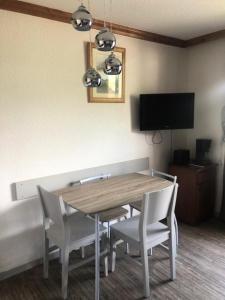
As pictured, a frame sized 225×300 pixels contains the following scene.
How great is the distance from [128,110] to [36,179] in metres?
1.39

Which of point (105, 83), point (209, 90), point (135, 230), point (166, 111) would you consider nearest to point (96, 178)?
point (135, 230)

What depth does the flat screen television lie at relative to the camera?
3.11 meters

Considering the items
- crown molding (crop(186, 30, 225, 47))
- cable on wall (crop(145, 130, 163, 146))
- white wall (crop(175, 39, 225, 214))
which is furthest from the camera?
cable on wall (crop(145, 130, 163, 146))

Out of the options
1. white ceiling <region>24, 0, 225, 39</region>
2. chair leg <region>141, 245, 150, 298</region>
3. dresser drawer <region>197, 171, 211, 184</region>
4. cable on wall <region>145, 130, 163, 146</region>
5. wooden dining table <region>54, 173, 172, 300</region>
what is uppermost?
white ceiling <region>24, 0, 225, 39</region>

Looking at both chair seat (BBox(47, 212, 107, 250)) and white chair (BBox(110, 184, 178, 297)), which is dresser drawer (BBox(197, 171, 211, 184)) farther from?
chair seat (BBox(47, 212, 107, 250))

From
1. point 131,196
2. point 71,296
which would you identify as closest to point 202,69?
point 131,196

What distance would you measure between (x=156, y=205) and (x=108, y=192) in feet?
1.69

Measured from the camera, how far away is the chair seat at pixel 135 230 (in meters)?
2.11

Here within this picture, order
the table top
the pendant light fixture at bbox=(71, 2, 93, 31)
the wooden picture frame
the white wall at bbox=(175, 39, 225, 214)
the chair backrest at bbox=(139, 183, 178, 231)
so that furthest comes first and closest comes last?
the white wall at bbox=(175, 39, 225, 214), the wooden picture frame, the table top, the chair backrest at bbox=(139, 183, 178, 231), the pendant light fixture at bbox=(71, 2, 93, 31)

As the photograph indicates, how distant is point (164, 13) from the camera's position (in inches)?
98.0

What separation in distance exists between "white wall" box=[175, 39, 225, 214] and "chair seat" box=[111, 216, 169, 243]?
1.63m

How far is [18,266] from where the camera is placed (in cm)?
244

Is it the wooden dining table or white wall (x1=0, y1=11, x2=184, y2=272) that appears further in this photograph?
white wall (x1=0, y1=11, x2=184, y2=272)

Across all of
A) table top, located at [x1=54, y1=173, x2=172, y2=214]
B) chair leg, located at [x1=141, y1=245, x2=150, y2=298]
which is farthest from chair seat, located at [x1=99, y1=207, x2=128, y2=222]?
chair leg, located at [x1=141, y1=245, x2=150, y2=298]
